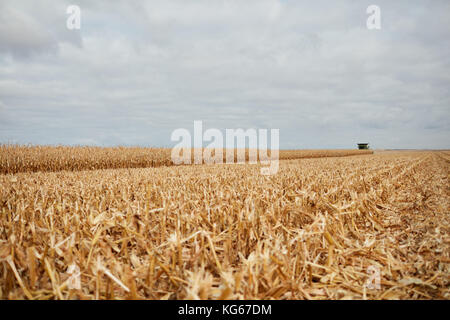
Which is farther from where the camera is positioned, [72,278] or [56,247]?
[56,247]

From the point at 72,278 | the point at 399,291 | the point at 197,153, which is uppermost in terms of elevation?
the point at 197,153

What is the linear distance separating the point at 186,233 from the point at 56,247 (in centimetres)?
118

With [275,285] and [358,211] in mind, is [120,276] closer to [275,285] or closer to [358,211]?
[275,285]

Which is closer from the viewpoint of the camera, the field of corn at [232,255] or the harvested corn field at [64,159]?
the field of corn at [232,255]

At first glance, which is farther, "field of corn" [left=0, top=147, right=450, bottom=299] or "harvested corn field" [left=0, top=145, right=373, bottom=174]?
"harvested corn field" [left=0, top=145, right=373, bottom=174]

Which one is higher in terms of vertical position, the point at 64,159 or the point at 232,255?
the point at 64,159

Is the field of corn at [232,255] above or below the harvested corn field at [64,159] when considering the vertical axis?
below

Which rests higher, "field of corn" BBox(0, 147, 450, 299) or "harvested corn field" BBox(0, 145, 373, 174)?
"harvested corn field" BBox(0, 145, 373, 174)

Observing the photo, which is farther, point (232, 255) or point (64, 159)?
point (64, 159)
